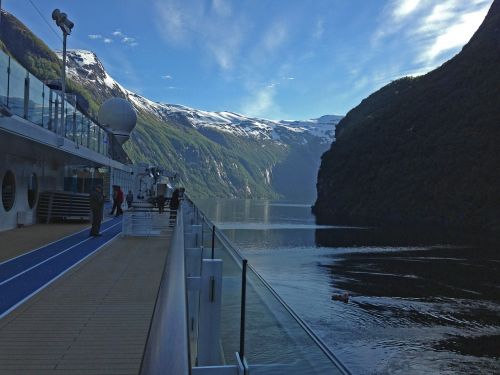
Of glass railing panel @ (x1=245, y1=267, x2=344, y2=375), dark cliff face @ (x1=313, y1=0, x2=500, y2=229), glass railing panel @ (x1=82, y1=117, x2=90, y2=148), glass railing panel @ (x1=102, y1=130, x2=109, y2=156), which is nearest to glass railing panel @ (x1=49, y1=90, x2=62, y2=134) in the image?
glass railing panel @ (x1=82, y1=117, x2=90, y2=148)

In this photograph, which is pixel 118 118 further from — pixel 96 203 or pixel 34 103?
pixel 96 203

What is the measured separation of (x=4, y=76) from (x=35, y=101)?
2.43 meters

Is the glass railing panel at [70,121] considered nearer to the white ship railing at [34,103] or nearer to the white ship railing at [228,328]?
the white ship railing at [34,103]

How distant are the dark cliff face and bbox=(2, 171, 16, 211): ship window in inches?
3522

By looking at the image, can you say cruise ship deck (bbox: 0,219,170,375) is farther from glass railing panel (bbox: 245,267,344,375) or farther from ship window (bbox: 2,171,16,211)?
ship window (bbox: 2,171,16,211)

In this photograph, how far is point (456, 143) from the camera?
116 m

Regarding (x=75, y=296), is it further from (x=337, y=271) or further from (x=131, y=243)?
(x=337, y=271)

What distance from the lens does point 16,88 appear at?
13672 millimetres

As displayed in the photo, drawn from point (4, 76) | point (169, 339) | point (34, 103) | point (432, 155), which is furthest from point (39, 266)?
point (432, 155)

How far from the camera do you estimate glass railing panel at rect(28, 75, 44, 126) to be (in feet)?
48.5

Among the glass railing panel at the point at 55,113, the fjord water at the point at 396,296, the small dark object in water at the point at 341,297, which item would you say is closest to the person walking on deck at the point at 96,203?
the glass railing panel at the point at 55,113

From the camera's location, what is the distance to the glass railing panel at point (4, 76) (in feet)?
41.3

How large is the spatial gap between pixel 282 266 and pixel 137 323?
4478 cm

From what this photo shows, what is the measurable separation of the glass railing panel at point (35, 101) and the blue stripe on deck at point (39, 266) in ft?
12.8
